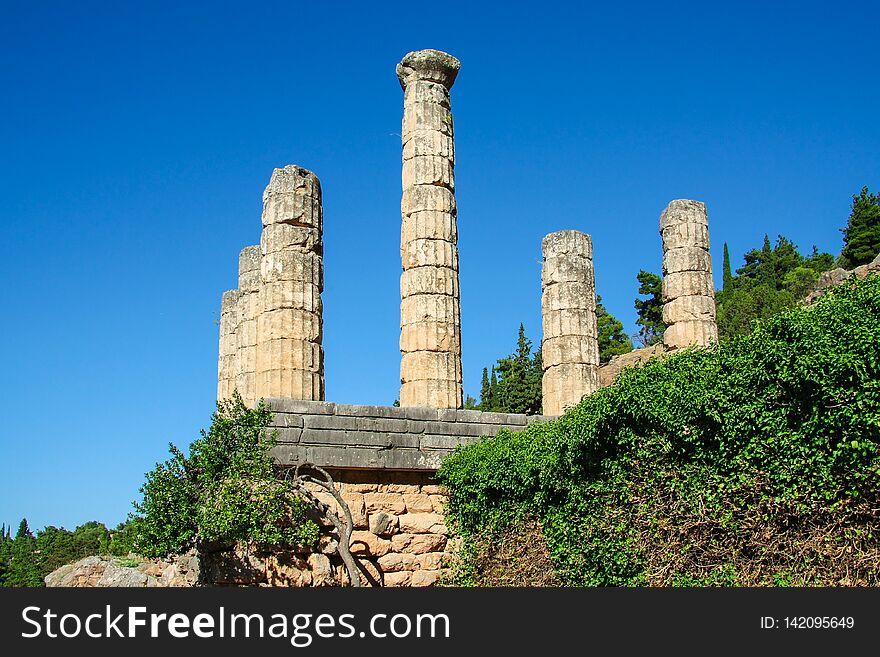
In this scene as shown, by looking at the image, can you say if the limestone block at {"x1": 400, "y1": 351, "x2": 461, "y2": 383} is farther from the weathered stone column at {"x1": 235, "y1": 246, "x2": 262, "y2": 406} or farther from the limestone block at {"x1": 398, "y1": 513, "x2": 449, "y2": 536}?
the weathered stone column at {"x1": 235, "y1": 246, "x2": 262, "y2": 406}

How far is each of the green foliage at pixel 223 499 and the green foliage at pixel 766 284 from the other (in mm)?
24356

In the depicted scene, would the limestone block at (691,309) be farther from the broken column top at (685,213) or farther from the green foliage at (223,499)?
the green foliage at (223,499)

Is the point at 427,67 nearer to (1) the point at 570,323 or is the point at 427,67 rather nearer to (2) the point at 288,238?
(2) the point at 288,238

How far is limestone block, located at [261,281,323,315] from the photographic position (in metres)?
14.8

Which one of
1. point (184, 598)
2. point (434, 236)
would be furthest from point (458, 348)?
point (184, 598)

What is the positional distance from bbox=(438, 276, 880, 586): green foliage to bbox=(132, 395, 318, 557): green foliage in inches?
117

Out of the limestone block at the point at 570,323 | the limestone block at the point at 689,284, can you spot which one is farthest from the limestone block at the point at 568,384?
the limestone block at the point at 689,284

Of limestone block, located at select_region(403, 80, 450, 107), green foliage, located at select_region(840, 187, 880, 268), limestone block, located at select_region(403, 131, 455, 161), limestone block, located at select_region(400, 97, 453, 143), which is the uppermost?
green foliage, located at select_region(840, 187, 880, 268)

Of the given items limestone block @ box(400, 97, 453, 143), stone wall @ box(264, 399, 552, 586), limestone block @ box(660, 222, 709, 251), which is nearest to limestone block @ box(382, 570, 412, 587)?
stone wall @ box(264, 399, 552, 586)

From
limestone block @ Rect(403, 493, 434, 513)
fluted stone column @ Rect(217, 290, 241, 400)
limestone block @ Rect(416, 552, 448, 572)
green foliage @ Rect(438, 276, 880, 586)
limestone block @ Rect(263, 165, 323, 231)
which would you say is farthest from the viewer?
fluted stone column @ Rect(217, 290, 241, 400)

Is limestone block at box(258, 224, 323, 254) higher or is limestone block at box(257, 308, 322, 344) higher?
limestone block at box(258, 224, 323, 254)

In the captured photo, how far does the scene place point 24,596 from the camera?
773 centimetres

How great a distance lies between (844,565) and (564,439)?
3.16 m

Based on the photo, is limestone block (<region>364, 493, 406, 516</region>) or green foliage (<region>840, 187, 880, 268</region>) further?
green foliage (<region>840, 187, 880, 268</region>)
